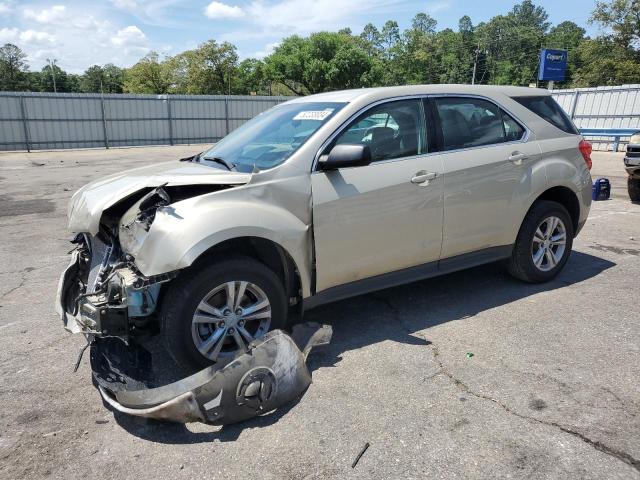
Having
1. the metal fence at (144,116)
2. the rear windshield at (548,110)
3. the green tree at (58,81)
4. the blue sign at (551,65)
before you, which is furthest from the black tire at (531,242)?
the green tree at (58,81)

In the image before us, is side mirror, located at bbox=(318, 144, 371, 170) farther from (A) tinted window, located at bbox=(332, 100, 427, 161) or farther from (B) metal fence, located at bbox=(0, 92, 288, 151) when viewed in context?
(B) metal fence, located at bbox=(0, 92, 288, 151)

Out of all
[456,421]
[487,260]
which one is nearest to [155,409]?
[456,421]

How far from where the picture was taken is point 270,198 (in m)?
3.41

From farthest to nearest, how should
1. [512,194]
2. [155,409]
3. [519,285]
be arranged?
1. [519,285]
2. [512,194]
3. [155,409]

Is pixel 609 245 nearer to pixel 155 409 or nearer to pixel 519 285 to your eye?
pixel 519 285

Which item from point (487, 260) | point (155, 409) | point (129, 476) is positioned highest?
point (487, 260)

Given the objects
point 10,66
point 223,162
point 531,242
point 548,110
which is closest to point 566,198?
point 531,242

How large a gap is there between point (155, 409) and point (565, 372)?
2645 mm

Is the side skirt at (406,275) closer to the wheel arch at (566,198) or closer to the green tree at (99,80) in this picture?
the wheel arch at (566,198)

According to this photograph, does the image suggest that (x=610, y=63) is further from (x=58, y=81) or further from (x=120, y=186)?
(x=58, y=81)

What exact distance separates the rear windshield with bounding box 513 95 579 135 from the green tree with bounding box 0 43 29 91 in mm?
88156

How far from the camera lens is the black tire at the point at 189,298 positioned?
121 inches

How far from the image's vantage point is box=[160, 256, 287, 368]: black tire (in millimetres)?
3066

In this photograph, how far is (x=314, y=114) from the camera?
13.1 feet
